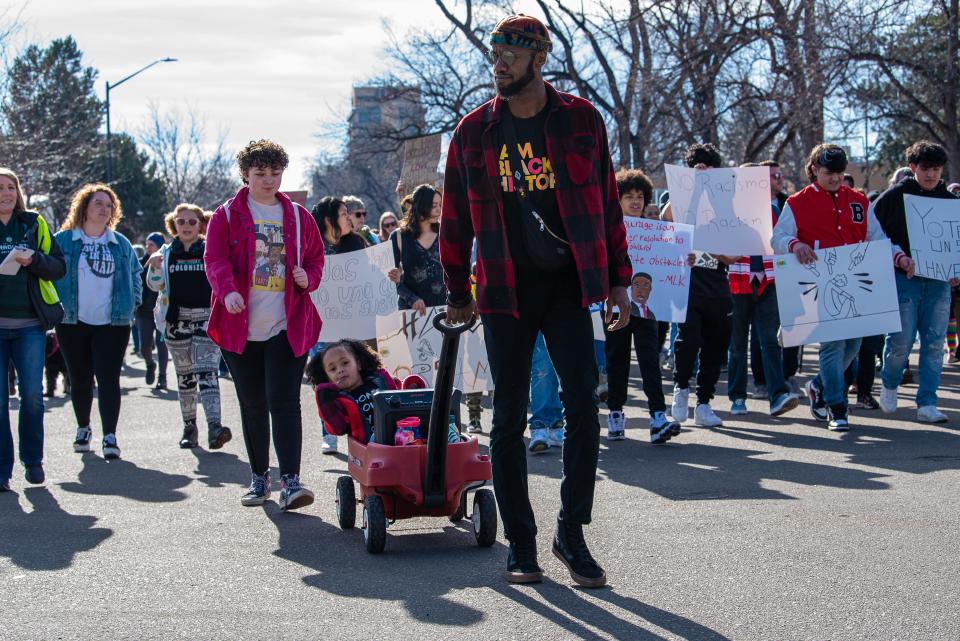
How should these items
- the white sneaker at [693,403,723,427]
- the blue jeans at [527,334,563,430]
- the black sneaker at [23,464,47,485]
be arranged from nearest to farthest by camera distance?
the black sneaker at [23,464,47,485] → the blue jeans at [527,334,563,430] → the white sneaker at [693,403,723,427]

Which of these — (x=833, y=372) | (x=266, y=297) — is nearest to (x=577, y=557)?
(x=266, y=297)

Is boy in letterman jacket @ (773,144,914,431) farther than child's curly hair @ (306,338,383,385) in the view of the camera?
Yes

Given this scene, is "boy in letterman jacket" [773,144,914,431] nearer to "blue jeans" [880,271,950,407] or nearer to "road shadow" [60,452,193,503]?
"blue jeans" [880,271,950,407]

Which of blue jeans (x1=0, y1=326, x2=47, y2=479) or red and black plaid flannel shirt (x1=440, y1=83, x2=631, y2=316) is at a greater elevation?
red and black plaid flannel shirt (x1=440, y1=83, x2=631, y2=316)

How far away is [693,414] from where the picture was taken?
440 inches

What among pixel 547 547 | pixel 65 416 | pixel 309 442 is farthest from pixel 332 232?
pixel 547 547

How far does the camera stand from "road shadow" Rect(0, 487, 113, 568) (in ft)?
19.2

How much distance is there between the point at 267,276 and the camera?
707 centimetres

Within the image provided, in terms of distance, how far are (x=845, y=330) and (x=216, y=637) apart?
21.7 ft

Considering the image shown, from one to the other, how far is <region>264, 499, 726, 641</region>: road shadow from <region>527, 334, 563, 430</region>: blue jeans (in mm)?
2732

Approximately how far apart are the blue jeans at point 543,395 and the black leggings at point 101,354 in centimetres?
302

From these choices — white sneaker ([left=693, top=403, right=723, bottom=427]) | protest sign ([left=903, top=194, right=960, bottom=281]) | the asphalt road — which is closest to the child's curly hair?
the asphalt road

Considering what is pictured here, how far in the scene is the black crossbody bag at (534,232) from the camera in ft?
16.5

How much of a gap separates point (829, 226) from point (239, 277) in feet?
16.1
